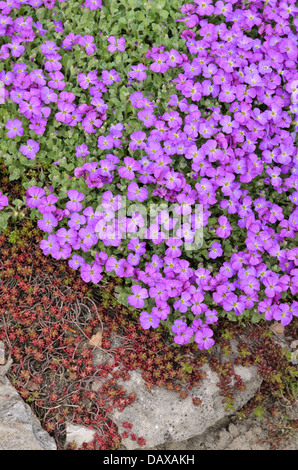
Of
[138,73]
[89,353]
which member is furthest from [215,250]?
[138,73]

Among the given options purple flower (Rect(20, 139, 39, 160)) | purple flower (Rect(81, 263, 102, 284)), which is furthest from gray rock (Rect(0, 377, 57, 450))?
purple flower (Rect(20, 139, 39, 160))

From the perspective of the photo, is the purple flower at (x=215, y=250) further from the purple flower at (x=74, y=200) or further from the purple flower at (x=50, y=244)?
the purple flower at (x=50, y=244)

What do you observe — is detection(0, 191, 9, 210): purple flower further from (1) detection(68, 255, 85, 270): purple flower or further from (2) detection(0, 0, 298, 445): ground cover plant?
(1) detection(68, 255, 85, 270): purple flower

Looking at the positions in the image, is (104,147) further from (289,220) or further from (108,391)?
(108,391)

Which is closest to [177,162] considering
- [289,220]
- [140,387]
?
[289,220]

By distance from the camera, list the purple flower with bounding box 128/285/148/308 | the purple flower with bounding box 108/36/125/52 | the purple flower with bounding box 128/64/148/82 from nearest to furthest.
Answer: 1. the purple flower with bounding box 128/285/148/308
2. the purple flower with bounding box 128/64/148/82
3. the purple flower with bounding box 108/36/125/52

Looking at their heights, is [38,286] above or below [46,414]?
above

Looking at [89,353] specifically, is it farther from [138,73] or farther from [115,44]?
[115,44]

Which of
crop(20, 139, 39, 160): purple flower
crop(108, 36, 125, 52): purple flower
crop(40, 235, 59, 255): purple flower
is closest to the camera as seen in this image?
crop(40, 235, 59, 255): purple flower
